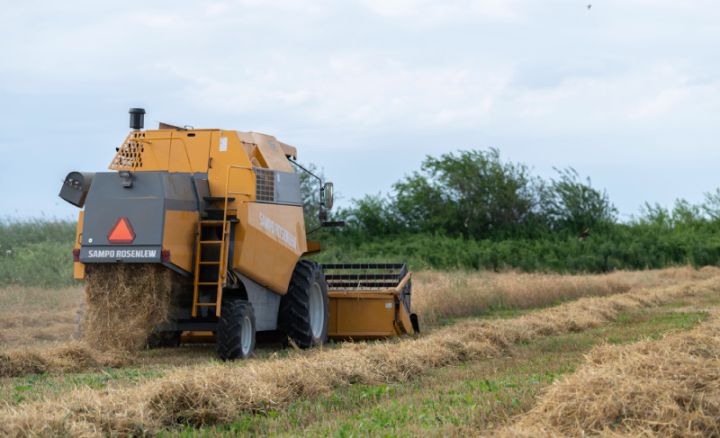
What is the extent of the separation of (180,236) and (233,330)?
1319 millimetres

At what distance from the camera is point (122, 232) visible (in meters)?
11.7

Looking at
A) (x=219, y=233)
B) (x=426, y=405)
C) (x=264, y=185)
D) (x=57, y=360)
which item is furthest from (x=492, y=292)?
(x=426, y=405)

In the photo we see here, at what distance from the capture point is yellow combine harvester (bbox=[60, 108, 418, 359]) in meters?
11.8

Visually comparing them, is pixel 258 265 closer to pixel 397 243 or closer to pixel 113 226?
pixel 113 226

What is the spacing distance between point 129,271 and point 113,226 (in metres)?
0.58

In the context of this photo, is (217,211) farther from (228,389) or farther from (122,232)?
(228,389)

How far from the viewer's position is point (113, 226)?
38.6ft

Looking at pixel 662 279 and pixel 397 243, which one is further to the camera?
pixel 397 243

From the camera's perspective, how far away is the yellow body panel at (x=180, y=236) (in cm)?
1172

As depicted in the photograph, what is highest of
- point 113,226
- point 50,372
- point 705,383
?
point 113,226

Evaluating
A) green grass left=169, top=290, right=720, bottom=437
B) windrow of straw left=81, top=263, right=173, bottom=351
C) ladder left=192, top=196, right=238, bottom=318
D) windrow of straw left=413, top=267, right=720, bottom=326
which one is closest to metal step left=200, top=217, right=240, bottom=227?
ladder left=192, top=196, right=238, bottom=318

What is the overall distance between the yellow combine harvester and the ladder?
0.01 metres

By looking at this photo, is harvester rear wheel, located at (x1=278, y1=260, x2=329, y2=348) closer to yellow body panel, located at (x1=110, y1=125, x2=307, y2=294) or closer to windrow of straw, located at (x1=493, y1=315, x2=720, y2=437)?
yellow body panel, located at (x1=110, y1=125, x2=307, y2=294)

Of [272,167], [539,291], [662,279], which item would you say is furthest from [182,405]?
[662,279]
